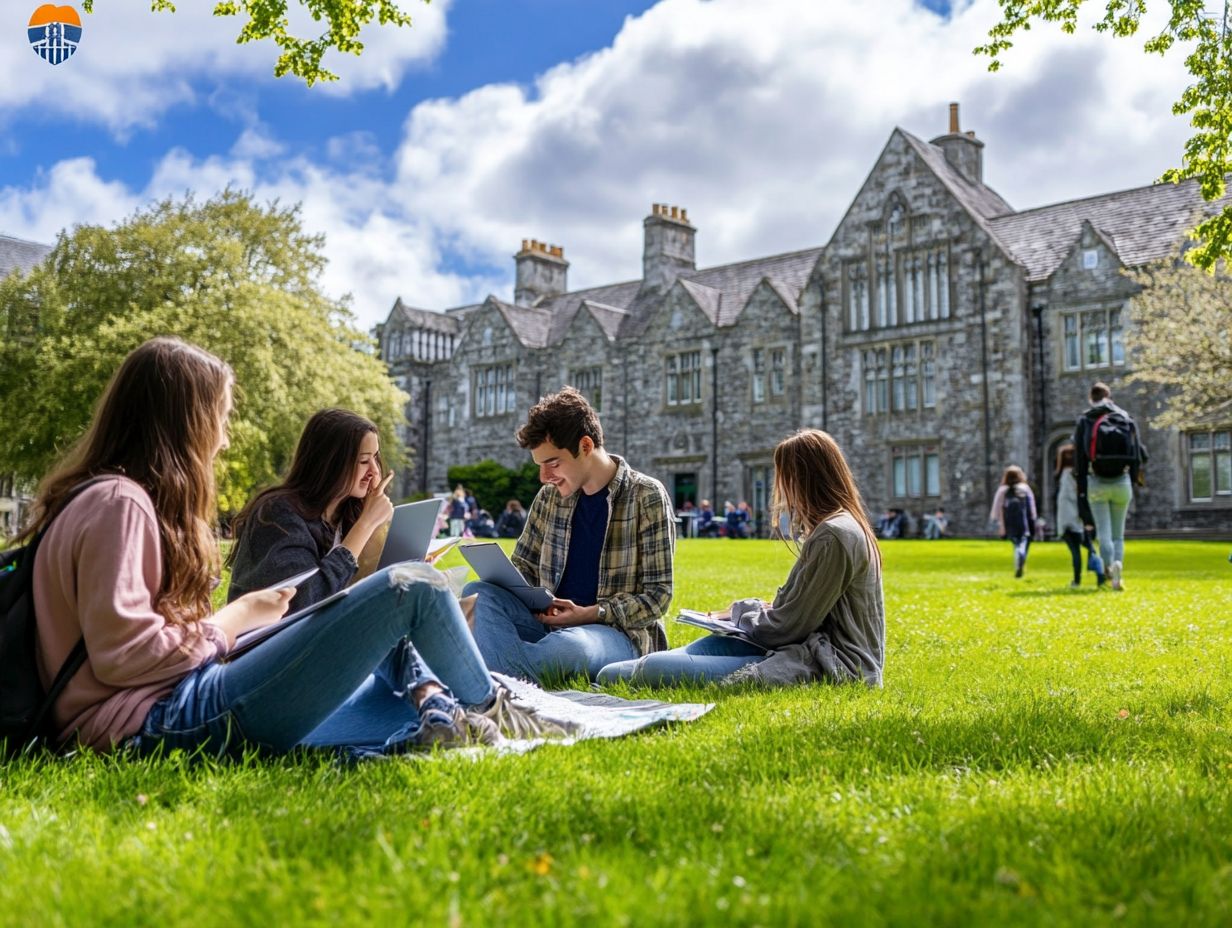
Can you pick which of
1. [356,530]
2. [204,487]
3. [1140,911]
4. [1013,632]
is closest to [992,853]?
[1140,911]

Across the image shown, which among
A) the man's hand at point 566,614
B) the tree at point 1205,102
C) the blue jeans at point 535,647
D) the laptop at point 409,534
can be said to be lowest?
the blue jeans at point 535,647

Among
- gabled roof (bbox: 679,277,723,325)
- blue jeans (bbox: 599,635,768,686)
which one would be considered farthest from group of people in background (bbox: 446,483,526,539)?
blue jeans (bbox: 599,635,768,686)

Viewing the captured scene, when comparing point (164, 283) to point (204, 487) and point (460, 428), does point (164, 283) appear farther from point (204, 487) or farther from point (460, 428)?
point (204, 487)

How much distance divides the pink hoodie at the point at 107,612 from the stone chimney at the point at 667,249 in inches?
1529

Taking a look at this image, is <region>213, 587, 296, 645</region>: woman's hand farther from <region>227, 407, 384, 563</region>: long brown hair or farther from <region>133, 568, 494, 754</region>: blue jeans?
<region>227, 407, 384, 563</region>: long brown hair

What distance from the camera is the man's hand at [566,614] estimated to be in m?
5.73

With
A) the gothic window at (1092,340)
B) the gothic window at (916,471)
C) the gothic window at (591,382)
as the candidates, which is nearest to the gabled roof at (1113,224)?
the gothic window at (1092,340)

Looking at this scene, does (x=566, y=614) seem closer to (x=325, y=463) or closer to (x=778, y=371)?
(x=325, y=463)

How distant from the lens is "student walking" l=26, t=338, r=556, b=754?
320 cm

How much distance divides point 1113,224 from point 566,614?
30.2m

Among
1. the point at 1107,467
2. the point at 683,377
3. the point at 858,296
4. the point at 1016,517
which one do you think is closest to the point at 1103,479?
the point at 1107,467

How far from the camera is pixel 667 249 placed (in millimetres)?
41594

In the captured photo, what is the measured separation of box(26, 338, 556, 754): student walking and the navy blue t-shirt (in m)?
2.49

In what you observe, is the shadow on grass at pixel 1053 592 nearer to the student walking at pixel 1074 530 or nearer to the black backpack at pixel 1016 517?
the student walking at pixel 1074 530
